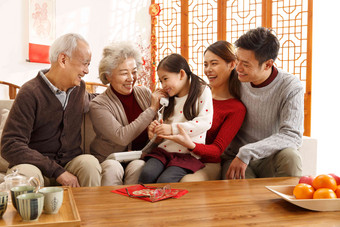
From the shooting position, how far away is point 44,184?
2.17 metres

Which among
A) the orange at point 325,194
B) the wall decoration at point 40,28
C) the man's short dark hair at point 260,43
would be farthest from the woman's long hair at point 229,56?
the wall decoration at point 40,28

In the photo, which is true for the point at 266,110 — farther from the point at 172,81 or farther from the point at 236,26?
the point at 236,26

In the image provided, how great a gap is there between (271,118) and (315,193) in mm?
1014

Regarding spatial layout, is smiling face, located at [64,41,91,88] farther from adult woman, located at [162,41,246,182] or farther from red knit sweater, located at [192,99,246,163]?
red knit sweater, located at [192,99,246,163]

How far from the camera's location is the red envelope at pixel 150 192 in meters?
1.61

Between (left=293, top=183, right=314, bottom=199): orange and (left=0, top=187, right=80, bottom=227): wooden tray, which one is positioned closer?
(left=0, top=187, right=80, bottom=227): wooden tray

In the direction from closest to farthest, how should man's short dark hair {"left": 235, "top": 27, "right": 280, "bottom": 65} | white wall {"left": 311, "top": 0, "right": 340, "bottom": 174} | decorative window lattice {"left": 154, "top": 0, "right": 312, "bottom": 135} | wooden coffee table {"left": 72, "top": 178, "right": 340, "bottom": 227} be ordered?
1. wooden coffee table {"left": 72, "top": 178, "right": 340, "bottom": 227}
2. man's short dark hair {"left": 235, "top": 27, "right": 280, "bottom": 65}
3. white wall {"left": 311, "top": 0, "right": 340, "bottom": 174}
4. decorative window lattice {"left": 154, "top": 0, "right": 312, "bottom": 135}

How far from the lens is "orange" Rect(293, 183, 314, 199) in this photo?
1.52 meters

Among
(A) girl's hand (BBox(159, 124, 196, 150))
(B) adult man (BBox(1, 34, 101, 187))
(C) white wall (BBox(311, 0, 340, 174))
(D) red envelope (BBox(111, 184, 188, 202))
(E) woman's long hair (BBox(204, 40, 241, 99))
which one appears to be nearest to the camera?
(D) red envelope (BBox(111, 184, 188, 202))

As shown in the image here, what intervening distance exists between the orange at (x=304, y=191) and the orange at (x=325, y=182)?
25 millimetres

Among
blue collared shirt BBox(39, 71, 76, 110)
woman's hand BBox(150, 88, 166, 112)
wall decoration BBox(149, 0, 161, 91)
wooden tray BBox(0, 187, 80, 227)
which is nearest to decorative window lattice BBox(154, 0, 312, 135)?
wall decoration BBox(149, 0, 161, 91)

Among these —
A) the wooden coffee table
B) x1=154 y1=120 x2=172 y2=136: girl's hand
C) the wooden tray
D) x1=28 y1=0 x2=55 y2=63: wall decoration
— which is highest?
x1=28 y1=0 x2=55 y2=63: wall decoration

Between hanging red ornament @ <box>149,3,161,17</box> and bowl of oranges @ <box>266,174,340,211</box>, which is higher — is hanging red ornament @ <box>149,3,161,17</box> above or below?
above

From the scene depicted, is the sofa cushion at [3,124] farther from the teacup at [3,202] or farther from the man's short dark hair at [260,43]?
the man's short dark hair at [260,43]
